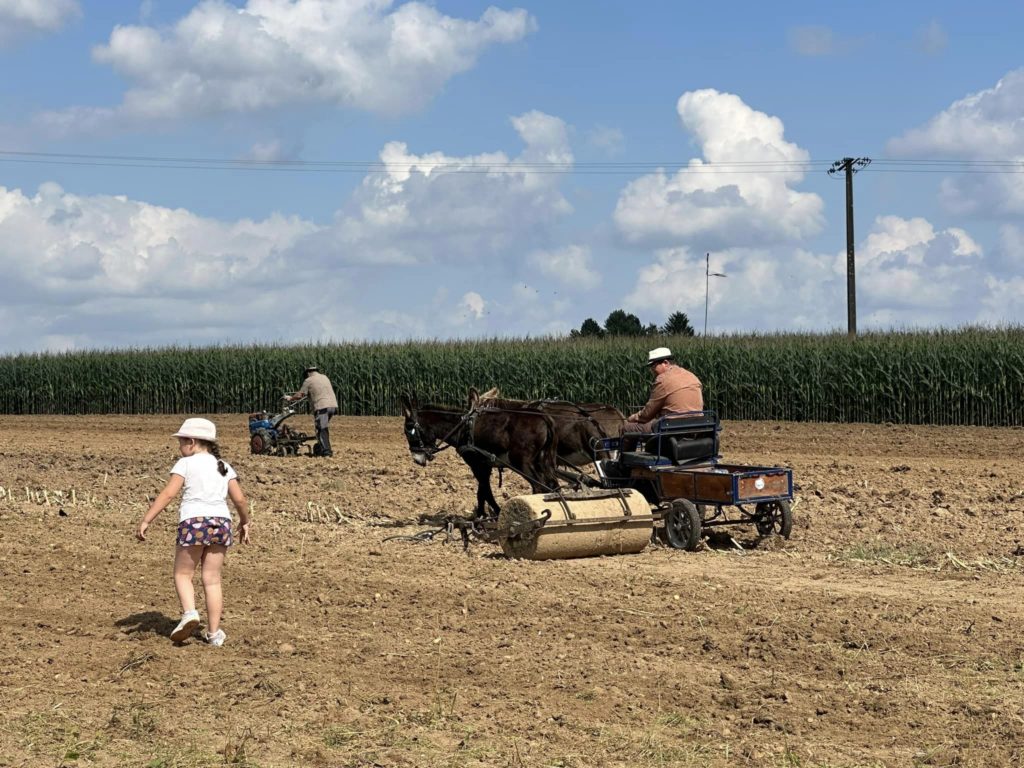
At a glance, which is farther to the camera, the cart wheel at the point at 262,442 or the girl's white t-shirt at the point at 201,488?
the cart wheel at the point at 262,442

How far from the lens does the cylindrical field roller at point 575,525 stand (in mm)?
11828

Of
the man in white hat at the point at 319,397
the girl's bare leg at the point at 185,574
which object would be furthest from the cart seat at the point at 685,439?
the man in white hat at the point at 319,397

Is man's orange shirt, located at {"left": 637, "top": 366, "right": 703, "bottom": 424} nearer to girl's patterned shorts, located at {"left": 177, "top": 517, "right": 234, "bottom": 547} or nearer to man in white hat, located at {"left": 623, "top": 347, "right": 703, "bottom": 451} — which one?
man in white hat, located at {"left": 623, "top": 347, "right": 703, "bottom": 451}

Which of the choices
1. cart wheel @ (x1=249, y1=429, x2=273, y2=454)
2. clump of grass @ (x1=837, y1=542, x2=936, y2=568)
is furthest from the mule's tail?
cart wheel @ (x1=249, y1=429, x2=273, y2=454)

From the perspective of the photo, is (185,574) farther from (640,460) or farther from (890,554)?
(890,554)

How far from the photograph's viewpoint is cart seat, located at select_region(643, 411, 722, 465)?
13.1m

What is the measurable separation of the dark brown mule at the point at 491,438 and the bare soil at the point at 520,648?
3.30 ft

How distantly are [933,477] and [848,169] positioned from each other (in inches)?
992

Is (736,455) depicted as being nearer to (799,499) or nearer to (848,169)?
(799,499)

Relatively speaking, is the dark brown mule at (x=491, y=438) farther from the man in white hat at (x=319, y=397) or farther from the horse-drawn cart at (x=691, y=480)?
the man in white hat at (x=319, y=397)

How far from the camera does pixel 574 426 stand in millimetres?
14625

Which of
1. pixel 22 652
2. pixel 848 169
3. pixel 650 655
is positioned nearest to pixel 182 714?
pixel 22 652

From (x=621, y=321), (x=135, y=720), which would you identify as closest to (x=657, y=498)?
(x=135, y=720)

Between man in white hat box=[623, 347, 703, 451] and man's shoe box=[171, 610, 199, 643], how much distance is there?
19.0 ft
